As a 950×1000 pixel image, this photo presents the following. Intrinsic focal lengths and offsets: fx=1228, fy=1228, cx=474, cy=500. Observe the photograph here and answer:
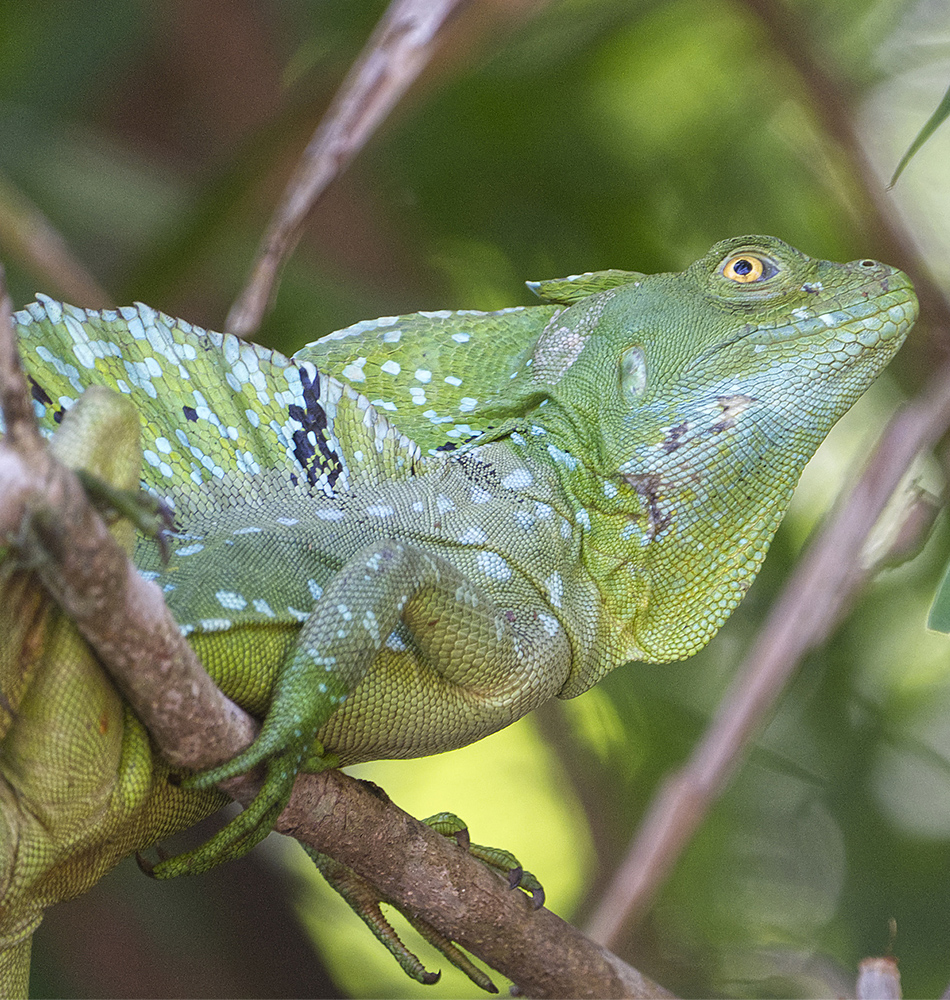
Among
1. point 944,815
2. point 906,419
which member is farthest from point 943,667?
point 906,419

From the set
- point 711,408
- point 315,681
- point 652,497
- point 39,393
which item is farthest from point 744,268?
point 39,393

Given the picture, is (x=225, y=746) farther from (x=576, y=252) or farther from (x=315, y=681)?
(x=576, y=252)

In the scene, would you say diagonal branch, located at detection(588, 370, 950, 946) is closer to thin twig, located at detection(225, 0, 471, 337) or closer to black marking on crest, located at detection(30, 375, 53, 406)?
thin twig, located at detection(225, 0, 471, 337)

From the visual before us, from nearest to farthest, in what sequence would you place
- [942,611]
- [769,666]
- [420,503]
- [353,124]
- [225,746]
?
1. [942,611]
2. [225,746]
3. [420,503]
4. [353,124]
5. [769,666]

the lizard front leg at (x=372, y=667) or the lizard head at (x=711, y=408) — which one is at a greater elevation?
the lizard head at (x=711, y=408)

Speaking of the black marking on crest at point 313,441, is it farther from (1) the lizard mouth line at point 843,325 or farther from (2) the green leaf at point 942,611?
(2) the green leaf at point 942,611

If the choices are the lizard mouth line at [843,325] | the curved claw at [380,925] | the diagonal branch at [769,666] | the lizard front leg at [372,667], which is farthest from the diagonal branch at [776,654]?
the lizard front leg at [372,667]
